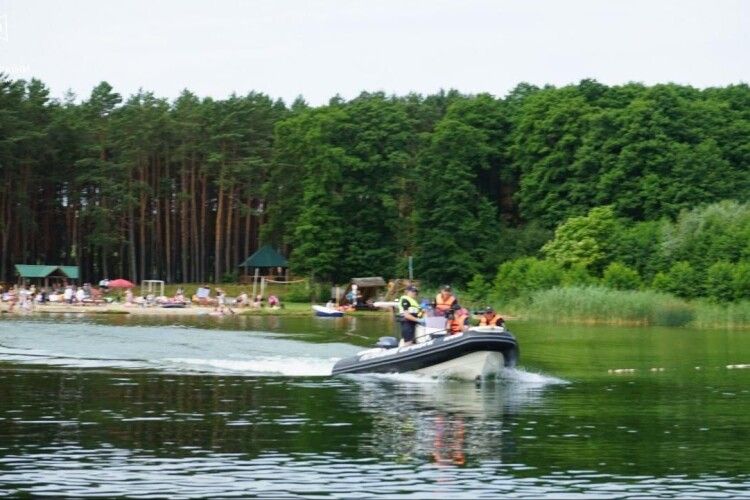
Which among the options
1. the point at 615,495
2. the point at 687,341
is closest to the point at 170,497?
the point at 615,495

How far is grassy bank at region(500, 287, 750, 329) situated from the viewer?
69562 mm

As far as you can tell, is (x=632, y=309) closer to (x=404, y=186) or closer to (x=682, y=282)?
(x=682, y=282)

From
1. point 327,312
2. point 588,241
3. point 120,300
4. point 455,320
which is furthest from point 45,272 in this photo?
point 455,320

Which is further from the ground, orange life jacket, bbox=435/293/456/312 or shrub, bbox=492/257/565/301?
shrub, bbox=492/257/565/301

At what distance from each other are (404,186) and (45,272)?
25.6m

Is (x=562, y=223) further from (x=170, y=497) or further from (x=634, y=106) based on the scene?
(x=170, y=497)

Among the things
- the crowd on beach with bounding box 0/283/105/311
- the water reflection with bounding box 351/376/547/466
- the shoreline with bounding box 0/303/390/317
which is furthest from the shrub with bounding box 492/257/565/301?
the water reflection with bounding box 351/376/547/466

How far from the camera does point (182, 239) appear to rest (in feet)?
379

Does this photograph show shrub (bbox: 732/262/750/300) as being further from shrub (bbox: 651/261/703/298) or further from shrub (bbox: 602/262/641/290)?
shrub (bbox: 602/262/641/290)

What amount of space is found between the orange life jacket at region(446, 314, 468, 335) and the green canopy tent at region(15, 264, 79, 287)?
225 feet

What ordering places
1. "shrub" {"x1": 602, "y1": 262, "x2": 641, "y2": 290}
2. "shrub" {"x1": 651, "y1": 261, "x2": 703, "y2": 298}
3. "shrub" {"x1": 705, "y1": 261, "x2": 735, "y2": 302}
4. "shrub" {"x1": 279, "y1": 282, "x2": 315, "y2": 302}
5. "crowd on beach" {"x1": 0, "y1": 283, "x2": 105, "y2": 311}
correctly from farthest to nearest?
"shrub" {"x1": 279, "y1": 282, "x2": 315, "y2": 302} < "crowd on beach" {"x1": 0, "y1": 283, "x2": 105, "y2": 311} < "shrub" {"x1": 602, "y1": 262, "x2": 641, "y2": 290} < "shrub" {"x1": 651, "y1": 261, "x2": 703, "y2": 298} < "shrub" {"x1": 705, "y1": 261, "x2": 735, "y2": 302}

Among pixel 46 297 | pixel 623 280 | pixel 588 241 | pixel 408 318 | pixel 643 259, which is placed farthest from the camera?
pixel 46 297

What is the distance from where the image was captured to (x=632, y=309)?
230 ft

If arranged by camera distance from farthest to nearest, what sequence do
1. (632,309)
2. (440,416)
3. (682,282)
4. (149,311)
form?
(149,311)
(682,282)
(632,309)
(440,416)
